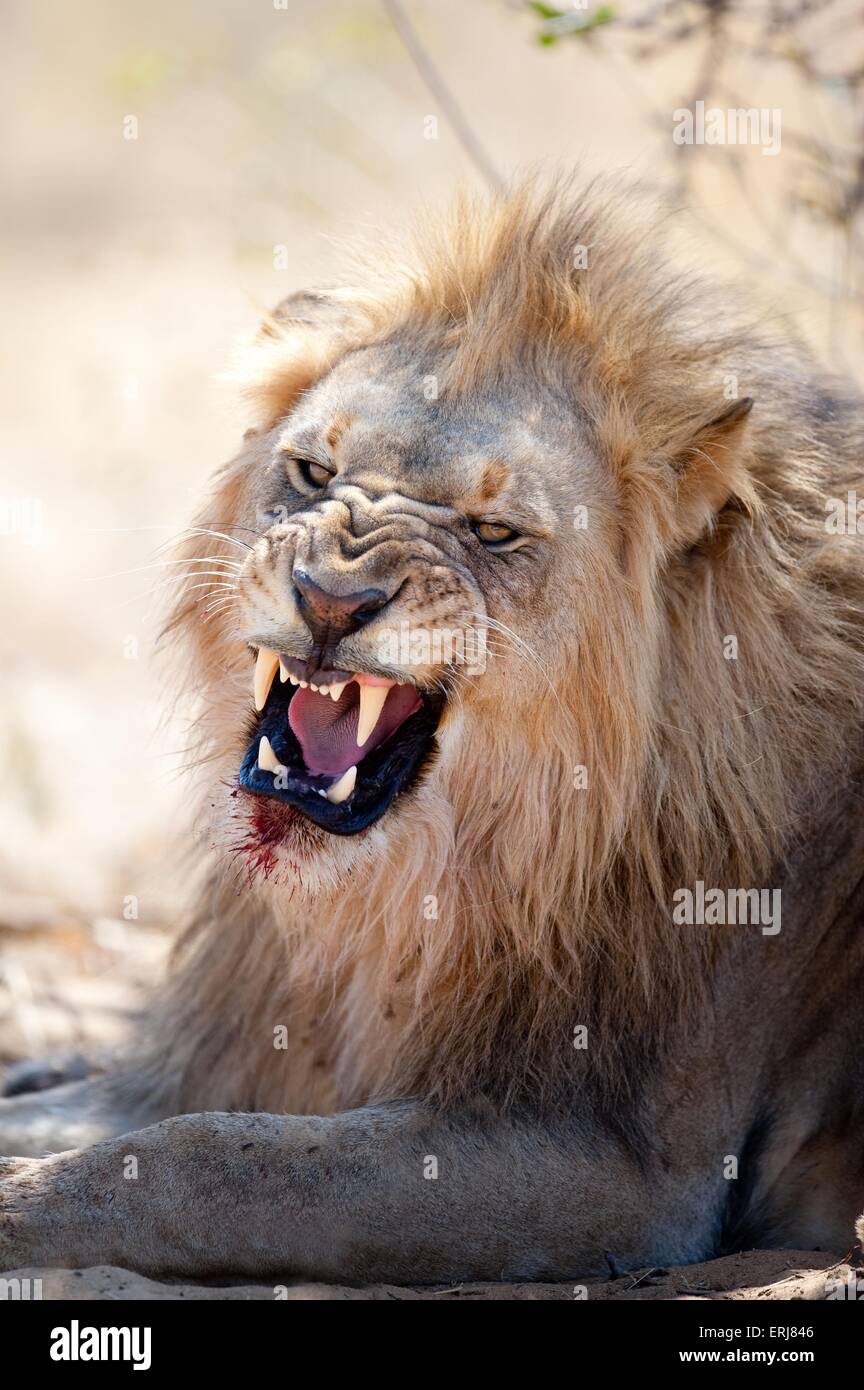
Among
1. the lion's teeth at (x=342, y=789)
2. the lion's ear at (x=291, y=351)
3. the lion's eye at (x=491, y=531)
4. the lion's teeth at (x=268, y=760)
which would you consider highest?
the lion's ear at (x=291, y=351)

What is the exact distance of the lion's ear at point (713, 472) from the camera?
366 centimetres

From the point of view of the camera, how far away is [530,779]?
12.1 feet

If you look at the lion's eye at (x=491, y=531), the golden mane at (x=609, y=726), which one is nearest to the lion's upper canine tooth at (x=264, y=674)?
the golden mane at (x=609, y=726)

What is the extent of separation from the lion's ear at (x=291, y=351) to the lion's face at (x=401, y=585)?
28 cm

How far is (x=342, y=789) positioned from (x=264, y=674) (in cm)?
31

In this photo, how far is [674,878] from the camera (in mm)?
3811

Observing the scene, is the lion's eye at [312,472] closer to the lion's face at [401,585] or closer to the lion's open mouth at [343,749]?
the lion's face at [401,585]

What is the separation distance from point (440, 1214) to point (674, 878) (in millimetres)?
855

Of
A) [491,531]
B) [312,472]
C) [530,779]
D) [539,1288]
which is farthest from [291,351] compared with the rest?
[539,1288]

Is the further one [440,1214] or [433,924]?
[433,924]

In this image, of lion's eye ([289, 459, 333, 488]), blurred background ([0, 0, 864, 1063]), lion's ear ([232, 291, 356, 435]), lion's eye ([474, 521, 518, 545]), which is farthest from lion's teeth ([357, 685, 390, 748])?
lion's ear ([232, 291, 356, 435])
